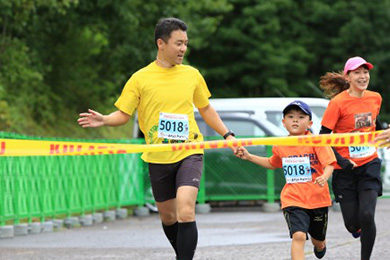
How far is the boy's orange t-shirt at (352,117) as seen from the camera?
328 inches

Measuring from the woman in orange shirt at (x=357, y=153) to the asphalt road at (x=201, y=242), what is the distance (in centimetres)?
127

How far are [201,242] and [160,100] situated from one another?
4481 mm

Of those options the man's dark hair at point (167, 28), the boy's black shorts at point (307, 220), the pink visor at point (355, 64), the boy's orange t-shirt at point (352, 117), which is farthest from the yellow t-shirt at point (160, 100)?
the pink visor at point (355, 64)

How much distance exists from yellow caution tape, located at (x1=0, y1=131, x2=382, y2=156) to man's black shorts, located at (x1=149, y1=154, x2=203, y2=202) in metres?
0.14

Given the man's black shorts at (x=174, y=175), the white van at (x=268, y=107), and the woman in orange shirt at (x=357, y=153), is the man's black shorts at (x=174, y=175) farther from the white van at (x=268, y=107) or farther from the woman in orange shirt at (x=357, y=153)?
the white van at (x=268, y=107)

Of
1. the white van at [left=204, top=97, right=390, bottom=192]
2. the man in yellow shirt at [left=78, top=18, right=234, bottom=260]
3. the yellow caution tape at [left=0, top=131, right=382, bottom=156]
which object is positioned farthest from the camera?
the white van at [left=204, top=97, right=390, bottom=192]

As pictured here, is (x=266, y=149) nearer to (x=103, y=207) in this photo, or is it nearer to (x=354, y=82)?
(x=103, y=207)

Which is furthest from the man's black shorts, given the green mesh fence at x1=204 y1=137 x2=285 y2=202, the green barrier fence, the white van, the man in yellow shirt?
the white van

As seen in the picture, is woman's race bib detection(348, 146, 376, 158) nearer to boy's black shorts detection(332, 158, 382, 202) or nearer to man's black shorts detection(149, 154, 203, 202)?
boy's black shorts detection(332, 158, 382, 202)

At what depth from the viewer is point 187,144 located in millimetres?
7797

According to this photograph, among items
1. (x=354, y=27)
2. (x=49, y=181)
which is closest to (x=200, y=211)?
(x=49, y=181)

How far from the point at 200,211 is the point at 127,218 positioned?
1.54 meters

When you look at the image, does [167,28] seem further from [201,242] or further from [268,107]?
[268,107]

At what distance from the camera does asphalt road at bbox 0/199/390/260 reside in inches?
407
